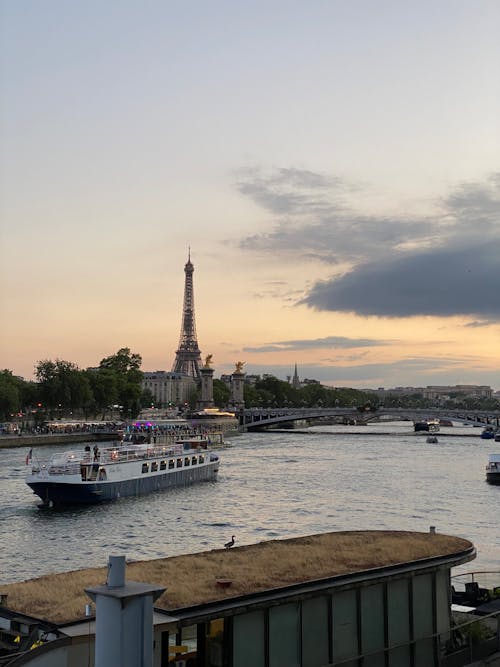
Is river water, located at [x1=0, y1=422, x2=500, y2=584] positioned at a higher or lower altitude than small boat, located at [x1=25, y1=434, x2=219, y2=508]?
lower

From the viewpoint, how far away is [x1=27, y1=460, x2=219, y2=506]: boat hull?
44938 mm

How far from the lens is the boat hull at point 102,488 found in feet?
147

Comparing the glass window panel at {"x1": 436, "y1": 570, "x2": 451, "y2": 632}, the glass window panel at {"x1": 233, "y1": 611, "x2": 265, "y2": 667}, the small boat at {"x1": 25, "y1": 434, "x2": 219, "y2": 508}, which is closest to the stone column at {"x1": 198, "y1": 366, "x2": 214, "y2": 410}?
the small boat at {"x1": 25, "y1": 434, "x2": 219, "y2": 508}

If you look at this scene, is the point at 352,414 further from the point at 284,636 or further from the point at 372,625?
the point at 284,636

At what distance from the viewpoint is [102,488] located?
47.5m

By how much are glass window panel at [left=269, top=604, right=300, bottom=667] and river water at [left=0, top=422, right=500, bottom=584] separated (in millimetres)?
17161

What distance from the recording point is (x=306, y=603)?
8969mm

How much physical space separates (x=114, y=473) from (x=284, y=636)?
4196 centimetres

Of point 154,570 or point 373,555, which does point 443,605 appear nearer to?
point 373,555

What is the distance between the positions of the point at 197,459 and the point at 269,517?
20.1 meters

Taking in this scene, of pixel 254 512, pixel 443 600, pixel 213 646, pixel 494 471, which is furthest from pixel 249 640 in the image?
pixel 494 471

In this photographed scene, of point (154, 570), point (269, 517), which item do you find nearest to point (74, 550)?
point (269, 517)

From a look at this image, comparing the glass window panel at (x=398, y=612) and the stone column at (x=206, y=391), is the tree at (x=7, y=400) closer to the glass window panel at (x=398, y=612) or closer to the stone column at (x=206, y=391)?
the stone column at (x=206, y=391)

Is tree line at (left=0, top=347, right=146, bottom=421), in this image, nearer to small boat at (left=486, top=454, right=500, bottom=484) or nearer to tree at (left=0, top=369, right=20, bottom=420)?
tree at (left=0, top=369, right=20, bottom=420)
